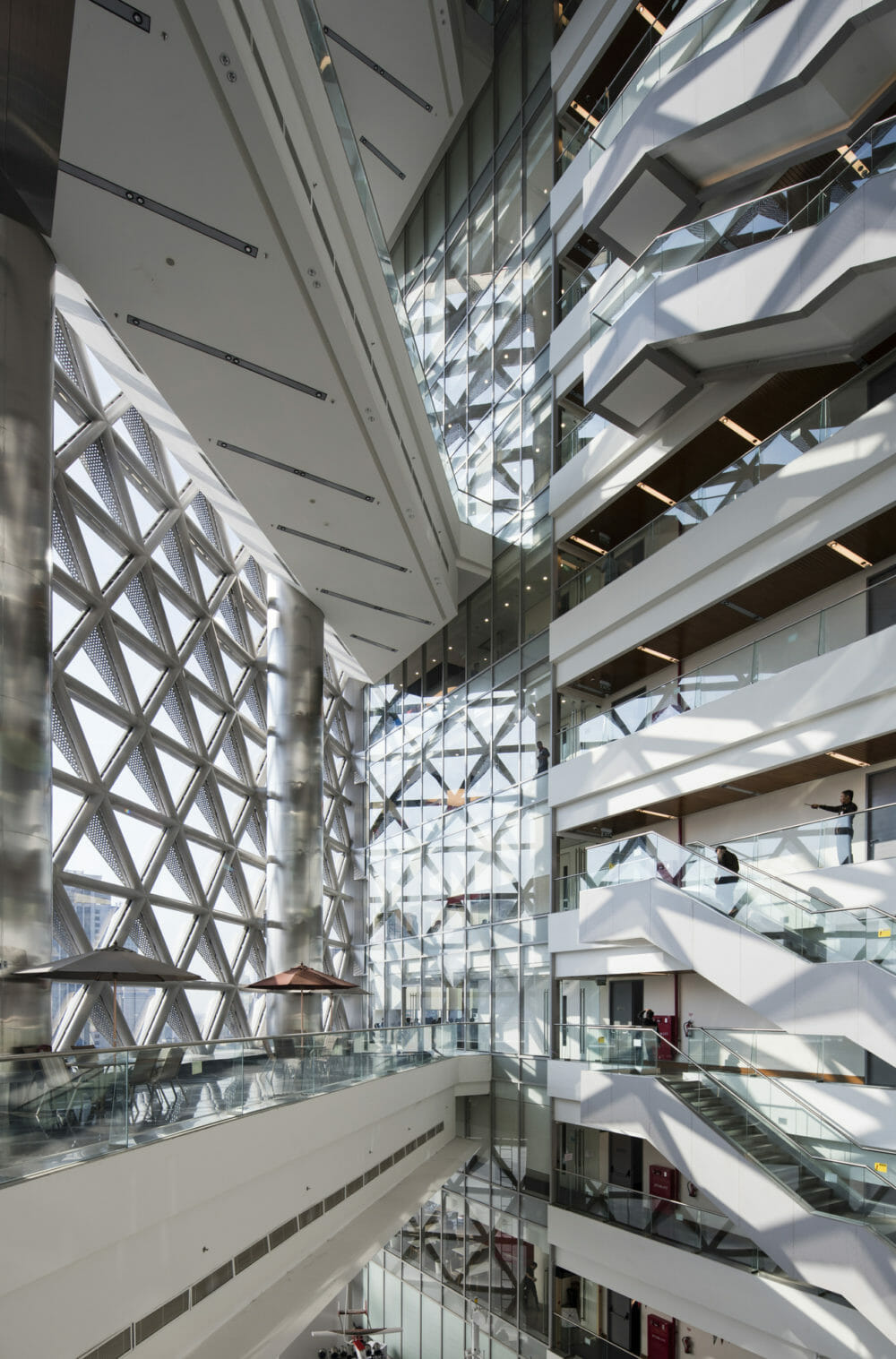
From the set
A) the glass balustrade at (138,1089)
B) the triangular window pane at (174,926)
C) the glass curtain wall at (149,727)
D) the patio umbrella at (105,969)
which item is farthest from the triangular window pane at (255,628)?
the glass balustrade at (138,1089)

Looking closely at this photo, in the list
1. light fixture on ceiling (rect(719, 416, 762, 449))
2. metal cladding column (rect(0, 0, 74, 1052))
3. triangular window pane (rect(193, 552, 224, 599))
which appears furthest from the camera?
triangular window pane (rect(193, 552, 224, 599))

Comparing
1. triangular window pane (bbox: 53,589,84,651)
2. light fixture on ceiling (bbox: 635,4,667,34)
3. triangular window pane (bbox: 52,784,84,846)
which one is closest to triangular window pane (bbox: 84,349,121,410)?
triangular window pane (bbox: 53,589,84,651)

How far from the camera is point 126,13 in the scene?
921 cm

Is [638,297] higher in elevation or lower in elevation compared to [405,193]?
lower

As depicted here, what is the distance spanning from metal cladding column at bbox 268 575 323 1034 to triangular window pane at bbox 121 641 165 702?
3.79 meters

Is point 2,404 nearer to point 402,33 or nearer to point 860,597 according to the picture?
point 860,597

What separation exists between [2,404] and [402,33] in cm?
1718

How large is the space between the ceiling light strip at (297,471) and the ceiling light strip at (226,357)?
2.23 meters

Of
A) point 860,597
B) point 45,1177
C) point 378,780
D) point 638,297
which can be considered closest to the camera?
point 45,1177

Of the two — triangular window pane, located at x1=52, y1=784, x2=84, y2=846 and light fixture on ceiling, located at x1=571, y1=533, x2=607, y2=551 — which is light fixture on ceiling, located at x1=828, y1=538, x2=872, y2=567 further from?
triangular window pane, located at x1=52, y1=784, x2=84, y2=846

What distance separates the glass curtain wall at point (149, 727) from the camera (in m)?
19.1

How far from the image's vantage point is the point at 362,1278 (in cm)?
2700

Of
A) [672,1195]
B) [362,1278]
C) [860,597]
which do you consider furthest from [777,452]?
[362,1278]

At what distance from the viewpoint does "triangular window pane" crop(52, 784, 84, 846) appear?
18.5 meters
